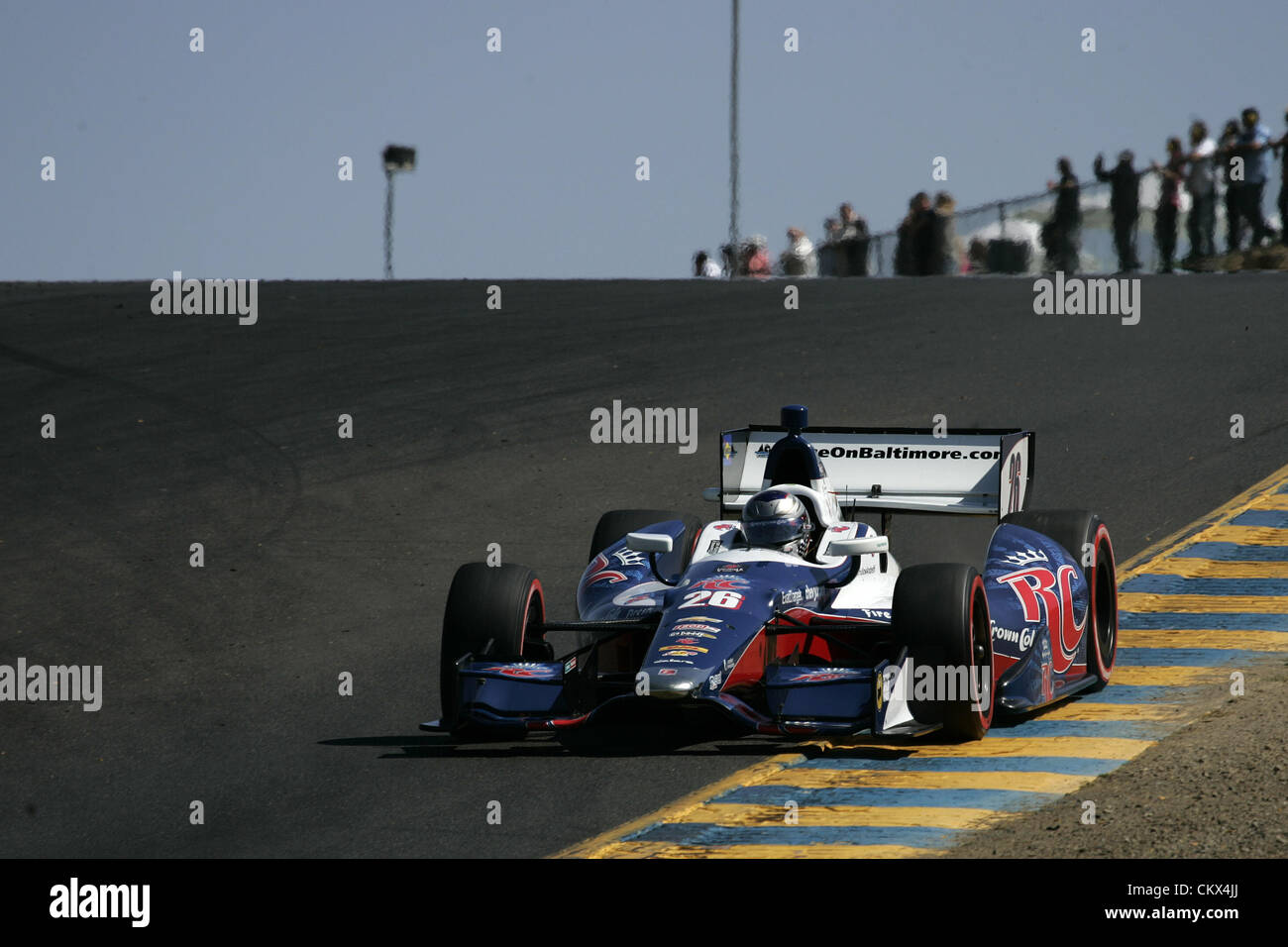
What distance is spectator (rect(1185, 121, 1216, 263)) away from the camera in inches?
964

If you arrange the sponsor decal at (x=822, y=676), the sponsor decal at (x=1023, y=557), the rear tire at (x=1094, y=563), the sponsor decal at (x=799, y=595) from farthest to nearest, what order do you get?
1. the rear tire at (x=1094, y=563)
2. the sponsor decal at (x=1023, y=557)
3. the sponsor decal at (x=799, y=595)
4. the sponsor decal at (x=822, y=676)

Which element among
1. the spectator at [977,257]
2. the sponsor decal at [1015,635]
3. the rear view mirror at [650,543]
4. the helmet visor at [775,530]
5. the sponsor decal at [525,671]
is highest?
the spectator at [977,257]

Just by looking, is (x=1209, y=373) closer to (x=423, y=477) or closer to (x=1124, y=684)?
(x=423, y=477)

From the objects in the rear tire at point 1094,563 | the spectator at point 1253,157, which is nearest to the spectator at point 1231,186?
the spectator at point 1253,157

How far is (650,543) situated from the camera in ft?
31.9

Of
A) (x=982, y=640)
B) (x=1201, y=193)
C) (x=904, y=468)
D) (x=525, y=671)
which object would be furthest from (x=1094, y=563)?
(x=1201, y=193)

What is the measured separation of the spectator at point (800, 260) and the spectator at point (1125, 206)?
5.91m

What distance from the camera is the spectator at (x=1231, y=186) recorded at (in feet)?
79.9

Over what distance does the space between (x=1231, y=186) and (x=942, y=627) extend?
58.2 ft

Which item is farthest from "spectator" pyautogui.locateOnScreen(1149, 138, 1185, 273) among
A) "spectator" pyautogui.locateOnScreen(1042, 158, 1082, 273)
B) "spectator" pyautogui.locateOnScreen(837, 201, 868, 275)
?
"spectator" pyautogui.locateOnScreen(837, 201, 868, 275)

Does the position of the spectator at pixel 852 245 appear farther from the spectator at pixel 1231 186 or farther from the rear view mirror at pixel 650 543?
the rear view mirror at pixel 650 543

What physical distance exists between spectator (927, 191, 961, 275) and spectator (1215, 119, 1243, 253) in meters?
3.94

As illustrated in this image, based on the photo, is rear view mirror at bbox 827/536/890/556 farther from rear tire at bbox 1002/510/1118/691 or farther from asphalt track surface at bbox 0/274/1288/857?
rear tire at bbox 1002/510/1118/691
